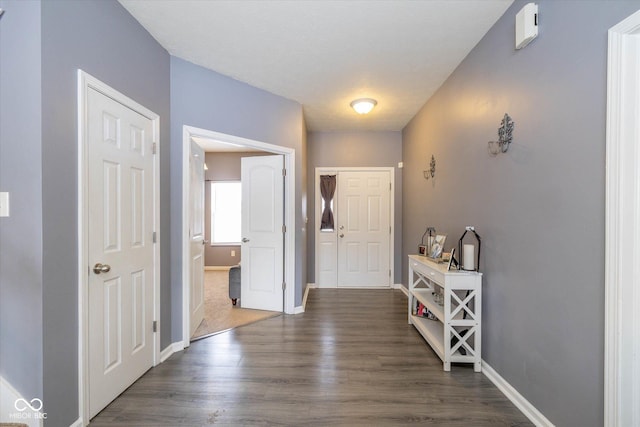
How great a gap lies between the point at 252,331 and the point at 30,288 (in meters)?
2.07

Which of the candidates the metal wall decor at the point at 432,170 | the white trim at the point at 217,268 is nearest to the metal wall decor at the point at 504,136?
the metal wall decor at the point at 432,170

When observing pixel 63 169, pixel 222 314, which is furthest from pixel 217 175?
pixel 63 169

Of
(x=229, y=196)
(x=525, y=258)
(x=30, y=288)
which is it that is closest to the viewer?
(x=30, y=288)

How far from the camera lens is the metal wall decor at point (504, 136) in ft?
6.42

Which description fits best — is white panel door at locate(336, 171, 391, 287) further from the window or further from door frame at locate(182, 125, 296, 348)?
the window

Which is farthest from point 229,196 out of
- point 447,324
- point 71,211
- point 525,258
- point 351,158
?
point 525,258

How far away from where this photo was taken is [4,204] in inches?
56.9

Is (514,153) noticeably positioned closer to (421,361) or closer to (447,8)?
(447,8)

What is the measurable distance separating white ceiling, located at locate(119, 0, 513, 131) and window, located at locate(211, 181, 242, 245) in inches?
146

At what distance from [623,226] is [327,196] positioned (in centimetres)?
406

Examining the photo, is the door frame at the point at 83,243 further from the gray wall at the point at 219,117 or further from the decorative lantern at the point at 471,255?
the decorative lantern at the point at 471,255

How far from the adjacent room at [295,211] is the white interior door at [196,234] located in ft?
0.15

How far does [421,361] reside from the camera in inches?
97.0

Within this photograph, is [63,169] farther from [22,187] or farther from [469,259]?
[469,259]
